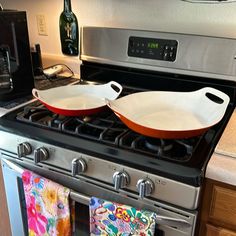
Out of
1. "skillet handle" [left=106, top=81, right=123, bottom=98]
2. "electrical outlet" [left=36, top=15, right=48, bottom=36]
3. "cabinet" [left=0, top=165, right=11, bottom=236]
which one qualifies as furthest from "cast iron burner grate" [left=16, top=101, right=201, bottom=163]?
"electrical outlet" [left=36, top=15, right=48, bottom=36]

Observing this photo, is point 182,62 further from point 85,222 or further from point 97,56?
point 85,222

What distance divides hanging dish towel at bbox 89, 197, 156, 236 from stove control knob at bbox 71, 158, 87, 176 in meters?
0.09

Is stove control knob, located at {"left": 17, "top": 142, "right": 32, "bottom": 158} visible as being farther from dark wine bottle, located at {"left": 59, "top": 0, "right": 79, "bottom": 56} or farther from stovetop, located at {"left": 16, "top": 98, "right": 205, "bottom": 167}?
dark wine bottle, located at {"left": 59, "top": 0, "right": 79, "bottom": 56}

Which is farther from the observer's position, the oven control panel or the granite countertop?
the oven control panel

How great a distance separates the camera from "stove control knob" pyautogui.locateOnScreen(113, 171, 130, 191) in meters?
0.83

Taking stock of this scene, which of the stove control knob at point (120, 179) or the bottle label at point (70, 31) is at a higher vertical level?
the bottle label at point (70, 31)

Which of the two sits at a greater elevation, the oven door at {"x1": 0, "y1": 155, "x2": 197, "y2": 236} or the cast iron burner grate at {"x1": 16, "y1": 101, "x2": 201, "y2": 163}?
the cast iron burner grate at {"x1": 16, "y1": 101, "x2": 201, "y2": 163}

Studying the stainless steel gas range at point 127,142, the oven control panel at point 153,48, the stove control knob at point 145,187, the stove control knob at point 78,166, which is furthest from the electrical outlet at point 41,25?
the stove control knob at point 145,187

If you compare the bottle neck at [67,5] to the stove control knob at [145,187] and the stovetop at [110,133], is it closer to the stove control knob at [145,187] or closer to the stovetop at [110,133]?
the stovetop at [110,133]

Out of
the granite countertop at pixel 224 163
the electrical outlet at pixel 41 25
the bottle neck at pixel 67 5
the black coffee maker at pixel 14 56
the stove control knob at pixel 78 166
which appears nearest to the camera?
the granite countertop at pixel 224 163

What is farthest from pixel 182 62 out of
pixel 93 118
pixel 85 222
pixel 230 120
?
pixel 85 222

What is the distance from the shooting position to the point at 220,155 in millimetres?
821

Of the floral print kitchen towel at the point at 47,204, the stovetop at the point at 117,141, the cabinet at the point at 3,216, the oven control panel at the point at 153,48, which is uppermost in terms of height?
the oven control panel at the point at 153,48

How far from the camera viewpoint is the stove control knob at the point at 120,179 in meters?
0.83
